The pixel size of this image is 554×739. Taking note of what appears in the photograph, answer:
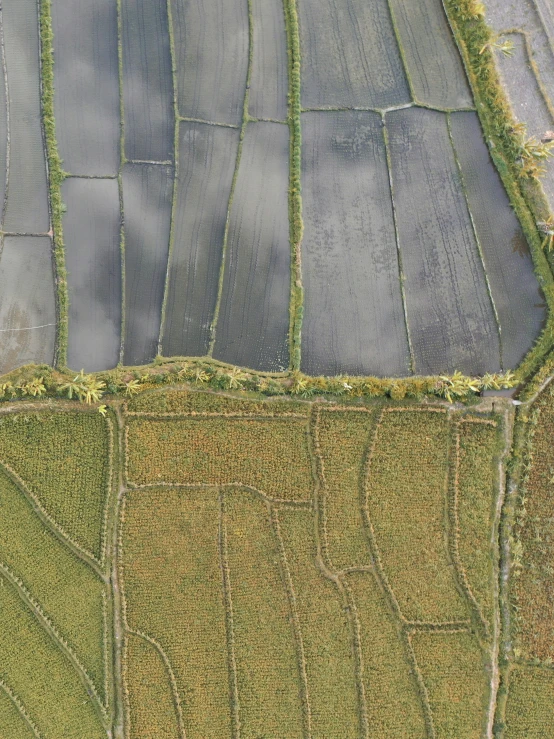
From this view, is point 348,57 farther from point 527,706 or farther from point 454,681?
point 527,706

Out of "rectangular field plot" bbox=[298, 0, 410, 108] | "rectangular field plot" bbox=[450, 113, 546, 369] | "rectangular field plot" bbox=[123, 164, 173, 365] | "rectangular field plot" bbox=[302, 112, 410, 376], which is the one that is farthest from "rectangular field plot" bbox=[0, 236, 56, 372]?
"rectangular field plot" bbox=[450, 113, 546, 369]

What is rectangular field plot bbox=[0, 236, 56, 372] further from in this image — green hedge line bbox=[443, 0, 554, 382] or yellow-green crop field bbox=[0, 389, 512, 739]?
green hedge line bbox=[443, 0, 554, 382]

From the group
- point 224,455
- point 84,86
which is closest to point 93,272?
point 84,86

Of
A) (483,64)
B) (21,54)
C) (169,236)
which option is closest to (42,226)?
(169,236)

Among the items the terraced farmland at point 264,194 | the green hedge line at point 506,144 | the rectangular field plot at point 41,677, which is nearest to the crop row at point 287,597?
the rectangular field plot at point 41,677

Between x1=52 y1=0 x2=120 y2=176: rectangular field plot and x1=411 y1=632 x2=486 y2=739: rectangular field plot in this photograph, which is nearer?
x1=411 y1=632 x2=486 y2=739: rectangular field plot

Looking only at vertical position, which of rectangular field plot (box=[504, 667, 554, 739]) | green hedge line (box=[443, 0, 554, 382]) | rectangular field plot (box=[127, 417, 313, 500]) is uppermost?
green hedge line (box=[443, 0, 554, 382])
